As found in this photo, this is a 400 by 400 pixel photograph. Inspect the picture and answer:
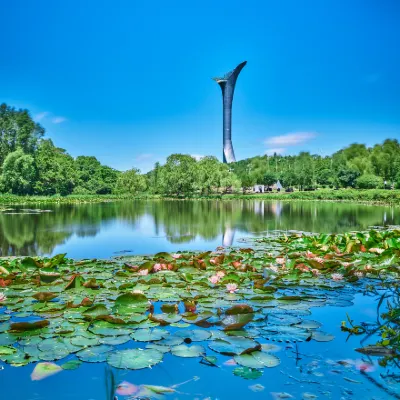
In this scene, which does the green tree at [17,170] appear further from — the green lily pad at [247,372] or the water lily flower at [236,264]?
the green lily pad at [247,372]

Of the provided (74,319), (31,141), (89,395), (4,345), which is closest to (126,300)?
(74,319)

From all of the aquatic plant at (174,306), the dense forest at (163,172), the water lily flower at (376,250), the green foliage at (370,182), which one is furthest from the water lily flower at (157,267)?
the green foliage at (370,182)

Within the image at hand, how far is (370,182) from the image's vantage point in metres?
44.2

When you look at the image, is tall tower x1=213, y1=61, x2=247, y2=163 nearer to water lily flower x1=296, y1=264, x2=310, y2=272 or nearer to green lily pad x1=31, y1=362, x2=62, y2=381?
water lily flower x1=296, y1=264, x2=310, y2=272

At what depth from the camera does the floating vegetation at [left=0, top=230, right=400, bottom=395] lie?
2.37m

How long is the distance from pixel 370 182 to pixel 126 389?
154 ft

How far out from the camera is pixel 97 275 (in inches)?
185

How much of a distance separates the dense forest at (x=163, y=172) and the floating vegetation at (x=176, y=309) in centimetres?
3549

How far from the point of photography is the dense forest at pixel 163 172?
4008 centimetres

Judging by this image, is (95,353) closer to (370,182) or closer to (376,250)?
(376,250)

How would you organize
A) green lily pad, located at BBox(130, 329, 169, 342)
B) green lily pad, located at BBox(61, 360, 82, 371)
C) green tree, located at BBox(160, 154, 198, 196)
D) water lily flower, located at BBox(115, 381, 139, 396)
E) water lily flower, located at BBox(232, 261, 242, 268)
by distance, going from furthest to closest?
green tree, located at BBox(160, 154, 198, 196)
water lily flower, located at BBox(232, 261, 242, 268)
green lily pad, located at BBox(130, 329, 169, 342)
green lily pad, located at BBox(61, 360, 82, 371)
water lily flower, located at BBox(115, 381, 139, 396)

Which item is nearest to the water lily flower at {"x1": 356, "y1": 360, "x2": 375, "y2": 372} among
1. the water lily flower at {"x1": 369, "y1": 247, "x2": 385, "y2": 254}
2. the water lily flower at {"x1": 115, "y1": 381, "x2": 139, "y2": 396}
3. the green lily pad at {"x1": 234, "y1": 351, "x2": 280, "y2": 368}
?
the green lily pad at {"x1": 234, "y1": 351, "x2": 280, "y2": 368}

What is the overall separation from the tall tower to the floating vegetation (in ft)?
202

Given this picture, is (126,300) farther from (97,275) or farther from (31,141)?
(31,141)
